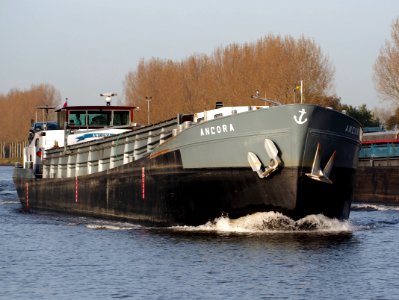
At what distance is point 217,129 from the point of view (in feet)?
92.0

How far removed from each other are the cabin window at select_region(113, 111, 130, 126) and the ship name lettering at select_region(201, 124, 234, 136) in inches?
598

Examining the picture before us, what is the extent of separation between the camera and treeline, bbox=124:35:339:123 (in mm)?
91062

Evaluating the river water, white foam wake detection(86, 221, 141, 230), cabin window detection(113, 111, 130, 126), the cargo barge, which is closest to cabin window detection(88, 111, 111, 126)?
cabin window detection(113, 111, 130, 126)

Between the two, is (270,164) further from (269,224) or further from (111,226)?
(111,226)

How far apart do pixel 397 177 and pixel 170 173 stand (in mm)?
25767

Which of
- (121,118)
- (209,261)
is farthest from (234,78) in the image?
(209,261)

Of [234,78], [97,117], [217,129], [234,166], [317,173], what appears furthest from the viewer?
[234,78]

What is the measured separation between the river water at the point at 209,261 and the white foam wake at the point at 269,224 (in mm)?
30

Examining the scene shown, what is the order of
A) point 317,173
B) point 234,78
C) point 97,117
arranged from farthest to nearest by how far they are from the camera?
point 234,78, point 97,117, point 317,173

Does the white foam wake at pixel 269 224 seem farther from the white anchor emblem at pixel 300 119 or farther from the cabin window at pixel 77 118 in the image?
the cabin window at pixel 77 118

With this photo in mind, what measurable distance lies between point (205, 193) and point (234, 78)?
242 feet

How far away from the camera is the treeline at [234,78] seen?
91.1 meters

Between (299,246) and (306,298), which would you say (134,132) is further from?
(306,298)

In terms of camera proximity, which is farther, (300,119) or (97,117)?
(97,117)
